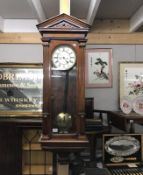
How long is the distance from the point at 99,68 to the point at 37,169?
1667 millimetres

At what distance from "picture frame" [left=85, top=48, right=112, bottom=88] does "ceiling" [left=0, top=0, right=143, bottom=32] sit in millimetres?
483

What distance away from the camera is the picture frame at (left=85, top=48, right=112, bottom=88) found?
392cm

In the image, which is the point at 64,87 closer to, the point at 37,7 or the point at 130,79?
the point at 37,7

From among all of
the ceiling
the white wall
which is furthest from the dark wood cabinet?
the ceiling

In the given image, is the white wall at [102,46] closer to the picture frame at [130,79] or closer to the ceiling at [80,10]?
the picture frame at [130,79]

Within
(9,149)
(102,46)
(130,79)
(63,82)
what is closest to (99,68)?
(102,46)

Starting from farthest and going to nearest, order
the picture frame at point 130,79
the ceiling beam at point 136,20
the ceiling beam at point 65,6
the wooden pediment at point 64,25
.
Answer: the picture frame at point 130,79
the ceiling beam at point 136,20
the ceiling beam at point 65,6
the wooden pediment at point 64,25

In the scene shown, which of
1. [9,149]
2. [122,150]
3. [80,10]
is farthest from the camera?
[9,149]

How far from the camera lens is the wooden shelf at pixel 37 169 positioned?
12.5 feet

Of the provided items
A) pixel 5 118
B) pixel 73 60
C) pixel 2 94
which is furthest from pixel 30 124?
pixel 73 60

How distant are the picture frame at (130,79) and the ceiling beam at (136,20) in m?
0.50

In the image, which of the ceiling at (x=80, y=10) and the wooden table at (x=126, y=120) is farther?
the ceiling at (x=80, y=10)

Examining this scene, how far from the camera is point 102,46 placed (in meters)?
3.95

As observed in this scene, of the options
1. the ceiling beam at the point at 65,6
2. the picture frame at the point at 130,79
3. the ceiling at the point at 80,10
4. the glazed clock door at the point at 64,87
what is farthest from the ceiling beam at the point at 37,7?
the picture frame at the point at 130,79
